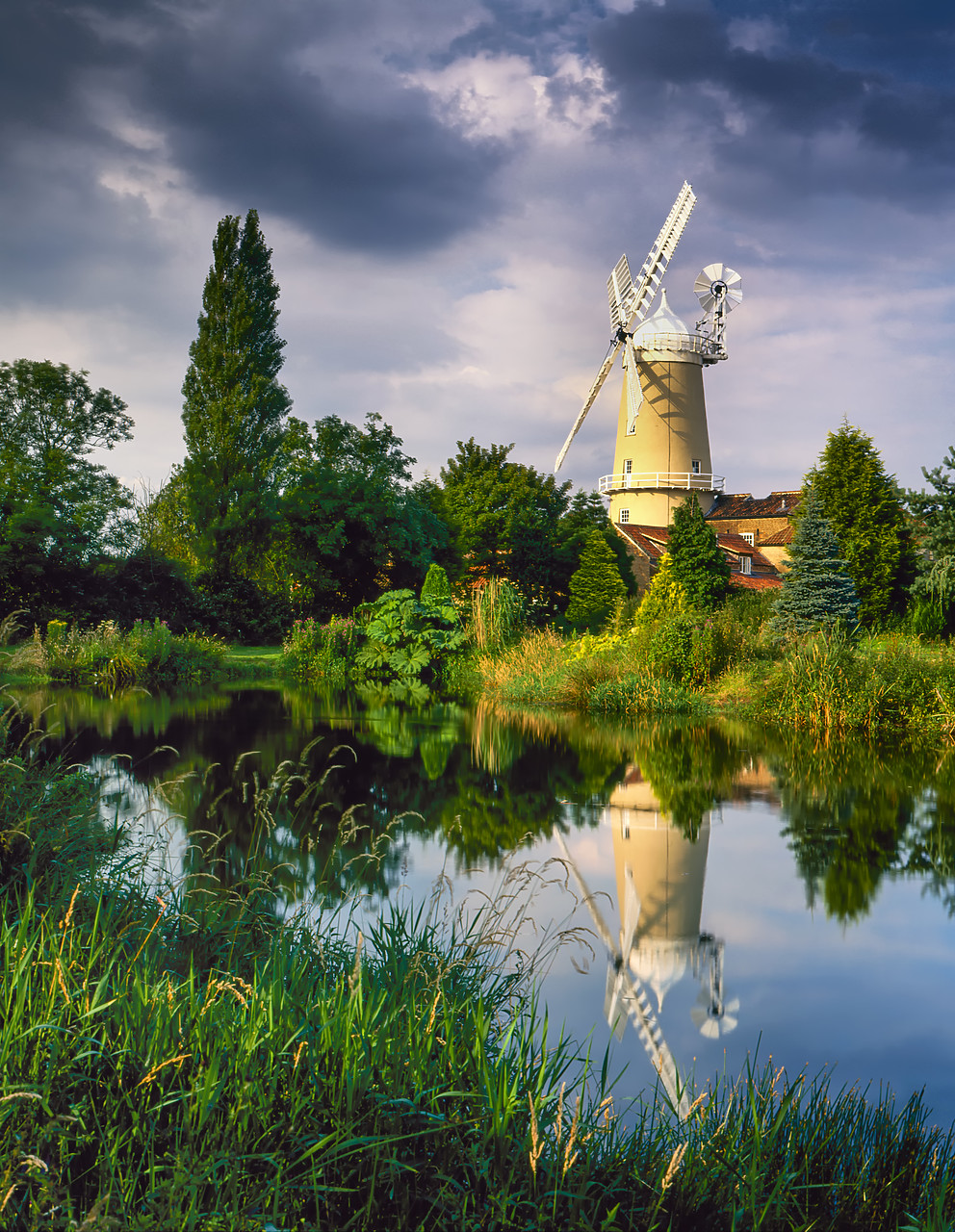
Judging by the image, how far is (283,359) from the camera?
100ft

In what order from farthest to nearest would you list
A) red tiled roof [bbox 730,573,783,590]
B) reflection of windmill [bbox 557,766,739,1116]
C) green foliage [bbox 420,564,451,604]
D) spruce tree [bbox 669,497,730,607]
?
red tiled roof [bbox 730,573,783,590] → green foliage [bbox 420,564,451,604] → spruce tree [bbox 669,497,730,607] → reflection of windmill [bbox 557,766,739,1116]

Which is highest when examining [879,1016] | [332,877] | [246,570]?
[246,570]

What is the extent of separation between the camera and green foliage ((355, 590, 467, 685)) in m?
21.5

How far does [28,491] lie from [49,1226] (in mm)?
24844

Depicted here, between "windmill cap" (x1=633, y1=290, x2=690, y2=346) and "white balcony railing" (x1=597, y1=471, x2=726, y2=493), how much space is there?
547 cm

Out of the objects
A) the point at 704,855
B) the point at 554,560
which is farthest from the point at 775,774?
the point at 554,560

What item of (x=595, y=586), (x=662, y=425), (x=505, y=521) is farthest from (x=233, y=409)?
(x=662, y=425)

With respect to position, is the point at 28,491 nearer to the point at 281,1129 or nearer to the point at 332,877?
the point at 332,877

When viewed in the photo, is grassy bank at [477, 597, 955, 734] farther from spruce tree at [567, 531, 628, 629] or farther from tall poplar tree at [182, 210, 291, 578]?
tall poplar tree at [182, 210, 291, 578]

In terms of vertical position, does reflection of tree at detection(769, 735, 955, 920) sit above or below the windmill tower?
below

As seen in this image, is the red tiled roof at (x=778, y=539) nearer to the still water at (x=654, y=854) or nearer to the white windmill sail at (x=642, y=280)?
the white windmill sail at (x=642, y=280)

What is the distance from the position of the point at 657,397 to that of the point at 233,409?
58.5 ft

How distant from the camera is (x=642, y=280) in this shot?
3684 cm

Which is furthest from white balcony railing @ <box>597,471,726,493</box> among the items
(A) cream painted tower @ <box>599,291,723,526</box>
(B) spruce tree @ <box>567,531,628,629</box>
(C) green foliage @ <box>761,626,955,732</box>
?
(C) green foliage @ <box>761,626,955,732</box>
